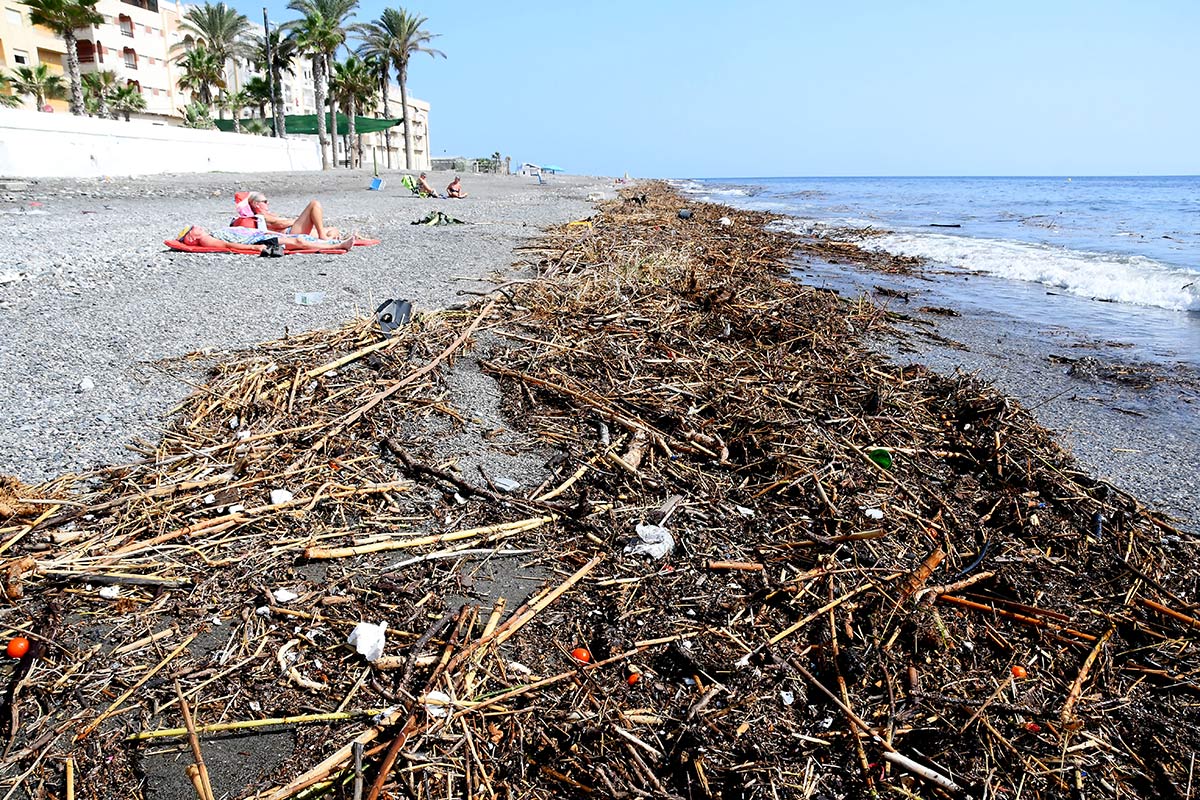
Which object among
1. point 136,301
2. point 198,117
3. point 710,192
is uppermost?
point 198,117

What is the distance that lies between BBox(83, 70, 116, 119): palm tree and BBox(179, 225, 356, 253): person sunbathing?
41124 mm

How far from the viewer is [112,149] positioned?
2211 cm

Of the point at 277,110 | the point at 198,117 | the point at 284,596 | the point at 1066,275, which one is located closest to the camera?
the point at 284,596

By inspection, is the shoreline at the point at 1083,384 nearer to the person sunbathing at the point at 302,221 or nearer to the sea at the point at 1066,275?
the sea at the point at 1066,275

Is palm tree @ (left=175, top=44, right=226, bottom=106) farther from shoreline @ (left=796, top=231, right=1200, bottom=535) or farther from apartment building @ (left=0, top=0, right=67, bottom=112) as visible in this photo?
shoreline @ (left=796, top=231, right=1200, bottom=535)

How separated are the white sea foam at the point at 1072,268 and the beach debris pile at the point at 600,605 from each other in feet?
26.5

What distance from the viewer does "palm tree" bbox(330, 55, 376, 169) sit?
48125 millimetres

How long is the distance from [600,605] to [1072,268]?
42.0 feet

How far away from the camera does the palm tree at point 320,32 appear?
3966 cm

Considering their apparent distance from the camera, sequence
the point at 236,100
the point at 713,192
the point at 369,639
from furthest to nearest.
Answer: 1. the point at 713,192
2. the point at 236,100
3. the point at 369,639

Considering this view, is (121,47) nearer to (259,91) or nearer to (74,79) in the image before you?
(259,91)

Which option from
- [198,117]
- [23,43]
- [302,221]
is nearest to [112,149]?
[302,221]

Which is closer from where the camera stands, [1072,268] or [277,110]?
[1072,268]

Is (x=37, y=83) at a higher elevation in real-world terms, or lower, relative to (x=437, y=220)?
higher
